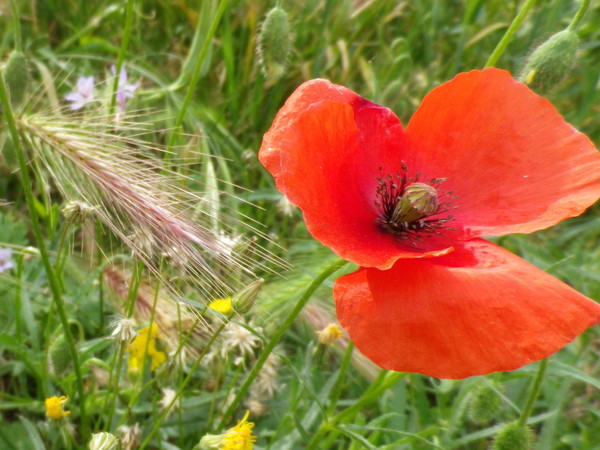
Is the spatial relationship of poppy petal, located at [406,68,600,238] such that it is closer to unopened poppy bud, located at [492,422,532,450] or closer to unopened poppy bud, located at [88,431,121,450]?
unopened poppy bud, located at [492,422,532,450]

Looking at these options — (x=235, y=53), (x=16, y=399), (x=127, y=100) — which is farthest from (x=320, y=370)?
(x=235, y=53)

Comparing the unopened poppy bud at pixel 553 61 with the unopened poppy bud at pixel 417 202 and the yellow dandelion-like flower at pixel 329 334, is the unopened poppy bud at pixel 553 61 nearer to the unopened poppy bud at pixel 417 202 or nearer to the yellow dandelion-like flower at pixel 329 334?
the unopened poppy bud at pixel 417 202

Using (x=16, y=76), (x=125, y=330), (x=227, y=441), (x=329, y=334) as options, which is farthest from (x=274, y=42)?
(x=227, y=441)

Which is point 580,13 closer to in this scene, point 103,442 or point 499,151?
point 499,151

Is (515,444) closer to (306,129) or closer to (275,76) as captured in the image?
(306,129)

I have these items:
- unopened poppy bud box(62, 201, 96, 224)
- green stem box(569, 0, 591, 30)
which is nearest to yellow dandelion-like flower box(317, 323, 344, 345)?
unopened poppy bud box(62, 201, 96, 224)

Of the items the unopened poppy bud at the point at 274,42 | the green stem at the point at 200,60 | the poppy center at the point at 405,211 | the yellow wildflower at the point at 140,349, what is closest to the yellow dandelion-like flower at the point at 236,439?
the yellow wildflower at the point at 140,349
